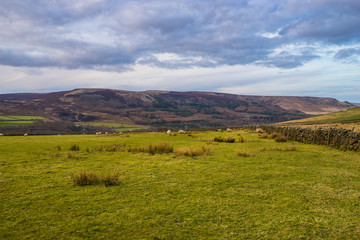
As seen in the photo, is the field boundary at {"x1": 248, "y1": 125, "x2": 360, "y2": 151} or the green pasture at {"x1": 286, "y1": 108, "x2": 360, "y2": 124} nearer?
the field boundary at {"x1": 248, "y1": 125, "x2": 360, "y2": 151}

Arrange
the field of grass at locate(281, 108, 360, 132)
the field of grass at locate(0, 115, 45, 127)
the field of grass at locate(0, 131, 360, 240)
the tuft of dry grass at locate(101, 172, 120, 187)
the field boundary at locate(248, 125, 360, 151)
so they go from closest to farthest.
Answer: the field of grass at locate(0, 131, 360, 240)
the tuft of dry grass at locate(101, 172, 120, 187)
the field boundary at locate(248, 125, 360, 151)
the field of grass at locate(281, 108, 360, 132)
the field of grass at locate(0, 115, 45, 127)

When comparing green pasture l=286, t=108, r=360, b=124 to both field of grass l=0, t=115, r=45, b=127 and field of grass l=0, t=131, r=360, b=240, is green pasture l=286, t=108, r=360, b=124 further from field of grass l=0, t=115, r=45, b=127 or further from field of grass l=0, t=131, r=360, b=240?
field of grass l=0, t=115, r=45, b=127

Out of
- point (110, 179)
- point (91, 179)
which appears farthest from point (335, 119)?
point (91, 179)

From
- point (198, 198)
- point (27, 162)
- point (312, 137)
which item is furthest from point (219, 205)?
point (312, 137)

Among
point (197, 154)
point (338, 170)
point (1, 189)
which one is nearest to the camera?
point (1, 189)

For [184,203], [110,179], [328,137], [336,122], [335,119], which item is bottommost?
[335,119]

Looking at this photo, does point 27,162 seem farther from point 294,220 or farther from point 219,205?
point 294,220

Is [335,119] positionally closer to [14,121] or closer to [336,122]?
[336,122]

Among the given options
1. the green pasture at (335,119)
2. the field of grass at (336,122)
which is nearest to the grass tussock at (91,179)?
the field of grass at (336,122)

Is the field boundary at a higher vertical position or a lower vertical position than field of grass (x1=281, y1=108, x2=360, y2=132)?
higher

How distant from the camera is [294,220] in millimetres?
4473

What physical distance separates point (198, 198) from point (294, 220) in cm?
206

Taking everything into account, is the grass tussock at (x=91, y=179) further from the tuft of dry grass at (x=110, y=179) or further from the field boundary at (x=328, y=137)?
the field boundary at (x=328, y=137)

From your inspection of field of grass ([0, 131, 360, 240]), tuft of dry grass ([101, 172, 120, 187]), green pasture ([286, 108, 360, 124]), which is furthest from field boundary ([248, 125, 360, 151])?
green pasture ([286, 108, 360, 124])
